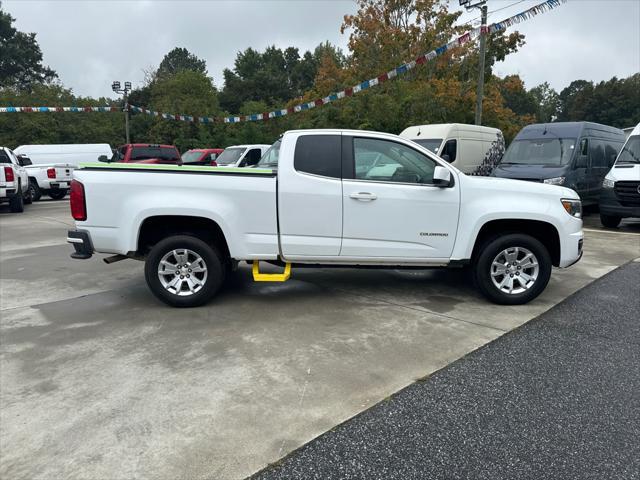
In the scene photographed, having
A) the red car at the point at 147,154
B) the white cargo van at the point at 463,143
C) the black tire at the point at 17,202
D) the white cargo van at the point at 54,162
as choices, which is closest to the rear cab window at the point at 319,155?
the white cargo van at the point at 463,143

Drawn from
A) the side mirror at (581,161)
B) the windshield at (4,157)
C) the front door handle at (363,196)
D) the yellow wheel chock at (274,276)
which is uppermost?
the windshield at (4,157)

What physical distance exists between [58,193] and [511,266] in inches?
735

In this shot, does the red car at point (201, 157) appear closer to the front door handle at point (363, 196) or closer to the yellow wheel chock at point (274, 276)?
the yellow wheel chock at point (274, 276)

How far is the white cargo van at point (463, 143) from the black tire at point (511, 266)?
782 centimetres

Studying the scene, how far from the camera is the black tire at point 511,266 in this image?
506 cm

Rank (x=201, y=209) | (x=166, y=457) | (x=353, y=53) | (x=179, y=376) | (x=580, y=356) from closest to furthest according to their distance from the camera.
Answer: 1. (x=166, y=457)
2. (x=179, y=376)
3. (x=580, y=356)
4. (x=201, y=209)
5. (x=353, y=53)

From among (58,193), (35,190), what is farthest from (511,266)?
(58,193)

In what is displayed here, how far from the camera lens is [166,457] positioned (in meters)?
2.58

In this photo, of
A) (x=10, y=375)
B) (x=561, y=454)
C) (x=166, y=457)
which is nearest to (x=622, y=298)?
(x=561, y=454)

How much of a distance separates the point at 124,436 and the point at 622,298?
529 cm

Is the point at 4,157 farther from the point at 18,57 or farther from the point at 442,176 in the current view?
the point at 18,57

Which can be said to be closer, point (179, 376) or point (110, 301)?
point (179, 376)

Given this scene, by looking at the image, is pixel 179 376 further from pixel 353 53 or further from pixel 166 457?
pixel 353 53

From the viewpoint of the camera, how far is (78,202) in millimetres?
4844
